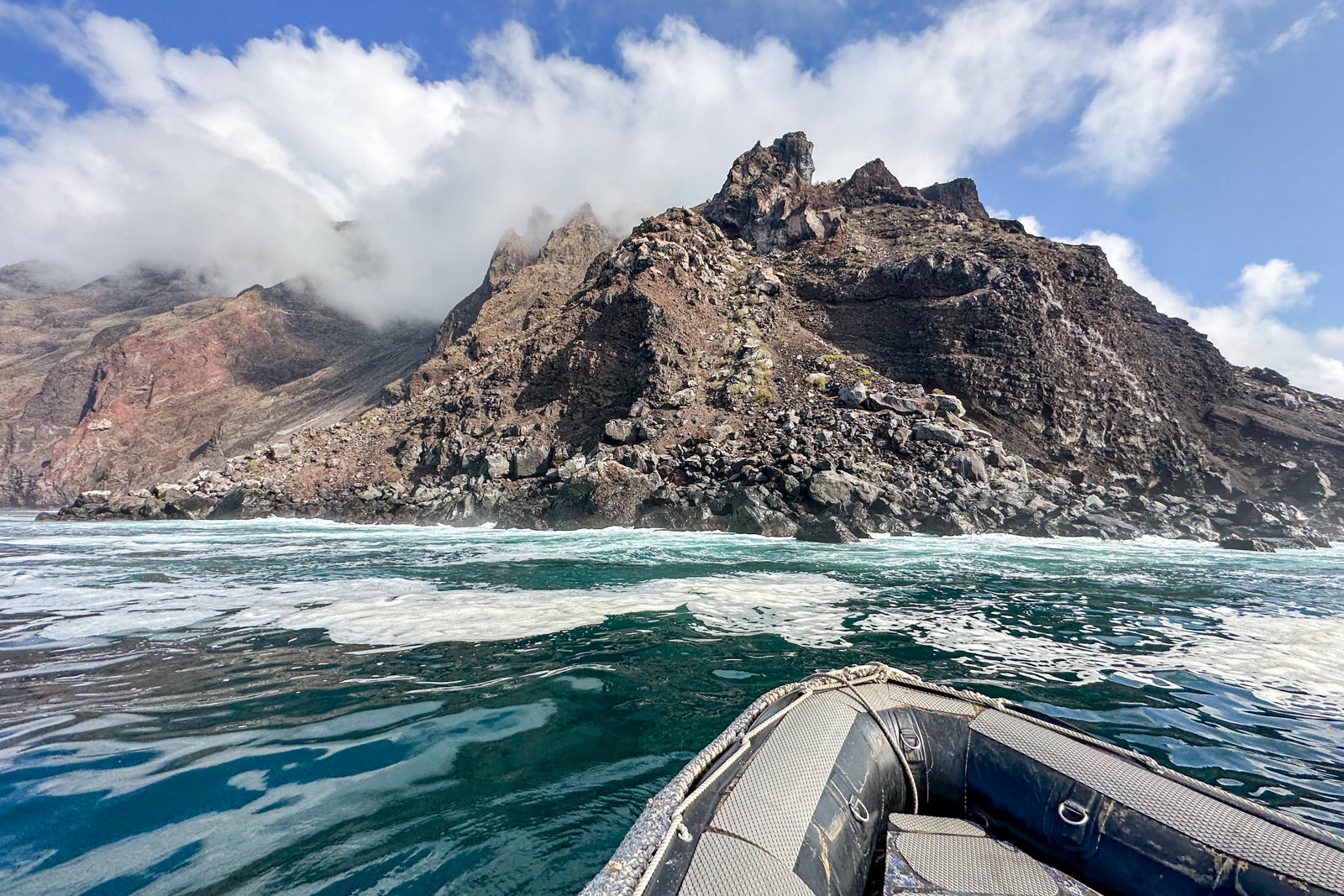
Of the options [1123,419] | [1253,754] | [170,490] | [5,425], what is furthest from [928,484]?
[5,425]

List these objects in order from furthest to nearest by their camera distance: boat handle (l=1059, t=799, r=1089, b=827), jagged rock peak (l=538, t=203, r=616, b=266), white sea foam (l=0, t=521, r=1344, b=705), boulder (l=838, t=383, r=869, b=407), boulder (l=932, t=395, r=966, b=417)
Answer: jagged rock peak (l=538, t=203, r=616, b=266) → boulder (l=932, t=395, r=966, b=417) → boulder (l=838, t=383, r=869, b=407) → white sea foam (l=0, t=521, r=1344, b=705) → boat handle (l=1059, t=799, r=1089, b=827)

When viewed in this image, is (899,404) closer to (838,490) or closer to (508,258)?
(838,490)

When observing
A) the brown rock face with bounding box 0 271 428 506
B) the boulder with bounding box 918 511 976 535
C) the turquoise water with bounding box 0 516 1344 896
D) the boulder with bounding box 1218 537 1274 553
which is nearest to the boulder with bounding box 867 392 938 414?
the boulder with bounding box 918 511 976 535

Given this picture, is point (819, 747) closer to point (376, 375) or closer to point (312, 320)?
point (376, 375)

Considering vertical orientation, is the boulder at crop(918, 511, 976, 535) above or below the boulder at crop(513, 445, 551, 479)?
below

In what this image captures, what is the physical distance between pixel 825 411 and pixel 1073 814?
33272mm

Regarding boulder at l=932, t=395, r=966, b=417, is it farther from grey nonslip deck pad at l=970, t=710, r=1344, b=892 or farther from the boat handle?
the boat handle

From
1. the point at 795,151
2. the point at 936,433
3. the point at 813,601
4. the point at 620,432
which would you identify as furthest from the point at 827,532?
the point at 795,151

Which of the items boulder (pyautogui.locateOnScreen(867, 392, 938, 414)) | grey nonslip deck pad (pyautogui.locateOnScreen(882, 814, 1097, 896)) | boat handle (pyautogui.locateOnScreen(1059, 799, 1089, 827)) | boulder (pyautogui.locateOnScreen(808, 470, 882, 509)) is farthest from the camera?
boulder (pyautogui.locateOnScreen(867, 392, 938, 414))

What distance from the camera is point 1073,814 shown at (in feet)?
8.39

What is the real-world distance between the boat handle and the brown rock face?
7496cm

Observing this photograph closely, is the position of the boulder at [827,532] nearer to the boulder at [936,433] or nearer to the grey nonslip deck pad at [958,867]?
the boulder at [936,433]

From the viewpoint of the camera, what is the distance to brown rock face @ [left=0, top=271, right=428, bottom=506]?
6931cm

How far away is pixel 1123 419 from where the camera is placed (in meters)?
38.7
